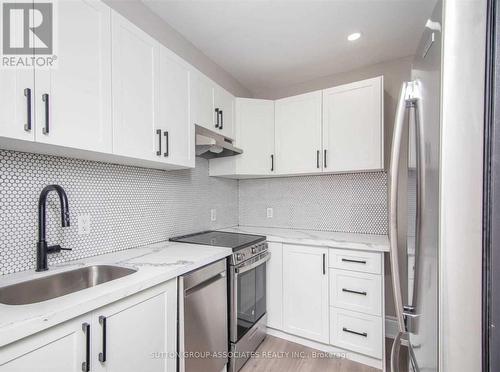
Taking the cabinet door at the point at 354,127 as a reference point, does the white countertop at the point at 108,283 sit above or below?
below

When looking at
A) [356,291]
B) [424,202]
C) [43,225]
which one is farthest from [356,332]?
[43,225]

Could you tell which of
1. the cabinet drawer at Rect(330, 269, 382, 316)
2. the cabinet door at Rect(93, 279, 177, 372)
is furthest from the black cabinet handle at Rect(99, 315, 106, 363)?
the cabinet drawer at Rect(330, 269, 382, 316)

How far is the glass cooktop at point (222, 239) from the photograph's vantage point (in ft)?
6.02

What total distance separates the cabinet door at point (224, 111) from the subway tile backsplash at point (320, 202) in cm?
87

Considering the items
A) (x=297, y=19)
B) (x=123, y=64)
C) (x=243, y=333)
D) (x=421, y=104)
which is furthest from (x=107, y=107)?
(x=243, y=333)

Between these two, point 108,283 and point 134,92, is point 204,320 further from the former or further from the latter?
point 134,92

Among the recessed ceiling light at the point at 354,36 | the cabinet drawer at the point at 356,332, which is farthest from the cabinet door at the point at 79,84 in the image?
the cabinet drawer at the point at 356,332

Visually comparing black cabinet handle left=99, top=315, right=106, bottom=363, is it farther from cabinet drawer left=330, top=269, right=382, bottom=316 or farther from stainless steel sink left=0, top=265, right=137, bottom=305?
cabinet drawer left=330, top=269, right=382, bottom=316

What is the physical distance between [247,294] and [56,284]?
127 cm

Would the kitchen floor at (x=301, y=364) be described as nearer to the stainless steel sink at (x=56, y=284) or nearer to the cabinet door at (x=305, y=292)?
the cabinet door at (x=305, y=292)

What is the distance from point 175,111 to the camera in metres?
1.67

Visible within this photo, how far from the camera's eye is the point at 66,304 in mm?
824

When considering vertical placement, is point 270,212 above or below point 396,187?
below

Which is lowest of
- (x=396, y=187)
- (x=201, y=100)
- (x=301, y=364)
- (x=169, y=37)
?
(x=301, y=364)
